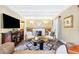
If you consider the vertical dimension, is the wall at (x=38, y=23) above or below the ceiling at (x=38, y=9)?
below

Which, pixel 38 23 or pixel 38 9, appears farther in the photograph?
pixel 38 23

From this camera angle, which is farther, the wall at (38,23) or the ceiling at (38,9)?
the wall at (38,23)

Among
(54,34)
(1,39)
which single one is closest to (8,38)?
(1,39)

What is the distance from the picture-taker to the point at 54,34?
368 inches

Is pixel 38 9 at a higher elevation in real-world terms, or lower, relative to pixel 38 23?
higher

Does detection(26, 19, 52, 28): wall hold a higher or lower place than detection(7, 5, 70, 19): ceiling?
lower

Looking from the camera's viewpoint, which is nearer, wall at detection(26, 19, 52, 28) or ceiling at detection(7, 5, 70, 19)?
ceiling at detection(7, 5, 70, 19)
